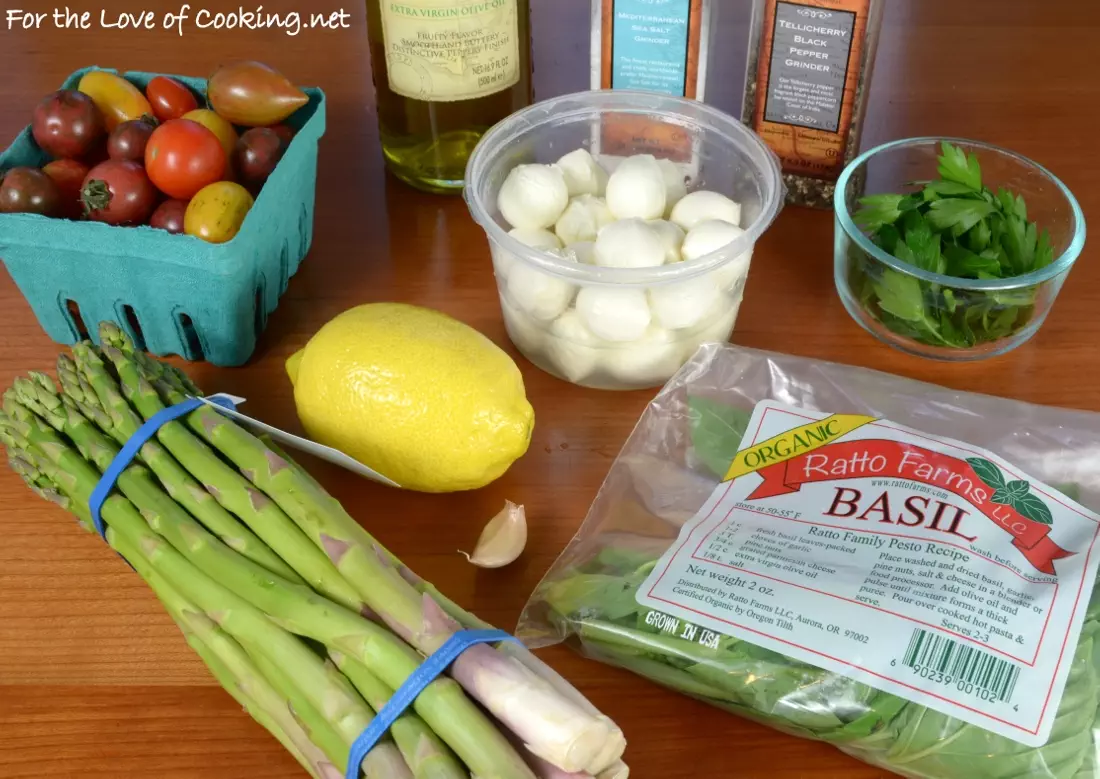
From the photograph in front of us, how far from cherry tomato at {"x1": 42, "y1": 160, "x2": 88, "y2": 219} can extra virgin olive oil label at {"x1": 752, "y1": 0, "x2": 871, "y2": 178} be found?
512 mm

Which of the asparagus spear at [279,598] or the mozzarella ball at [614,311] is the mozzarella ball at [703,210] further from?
the asparagus spear at [279,598]

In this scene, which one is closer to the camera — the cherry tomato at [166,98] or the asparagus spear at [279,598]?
the asparagus spear at [279,598]

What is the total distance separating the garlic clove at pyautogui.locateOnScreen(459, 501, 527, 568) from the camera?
1.96 feet

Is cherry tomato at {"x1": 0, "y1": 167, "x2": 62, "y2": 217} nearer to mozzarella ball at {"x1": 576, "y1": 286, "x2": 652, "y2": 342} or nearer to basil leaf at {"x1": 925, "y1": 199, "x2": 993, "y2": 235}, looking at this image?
mozzarella ball at {"x1": 576, "y1": 286, "x2": 652, "y2": 342}

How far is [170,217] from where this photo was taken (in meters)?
0.68

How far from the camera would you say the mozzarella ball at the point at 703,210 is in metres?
0.70

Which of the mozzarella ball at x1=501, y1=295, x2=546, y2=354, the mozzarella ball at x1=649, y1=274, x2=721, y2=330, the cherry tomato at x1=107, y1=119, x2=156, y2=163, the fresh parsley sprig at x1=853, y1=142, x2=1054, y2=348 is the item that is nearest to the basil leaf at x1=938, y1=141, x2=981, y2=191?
the fresh parsley sprig at x1=853, y1=142, x2=1054, y2=348

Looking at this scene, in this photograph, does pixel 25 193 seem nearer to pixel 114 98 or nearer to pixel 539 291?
pixel 114 98

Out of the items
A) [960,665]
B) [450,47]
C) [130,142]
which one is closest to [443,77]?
[450,47]

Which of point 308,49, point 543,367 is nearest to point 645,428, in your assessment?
point 543,367

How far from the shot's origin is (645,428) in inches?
25.9

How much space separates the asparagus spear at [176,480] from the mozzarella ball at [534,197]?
284 mm

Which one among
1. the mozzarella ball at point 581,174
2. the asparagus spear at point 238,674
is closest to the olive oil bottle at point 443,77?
the mozzarella ball at point 581,174

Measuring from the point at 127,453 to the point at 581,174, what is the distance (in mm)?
363
